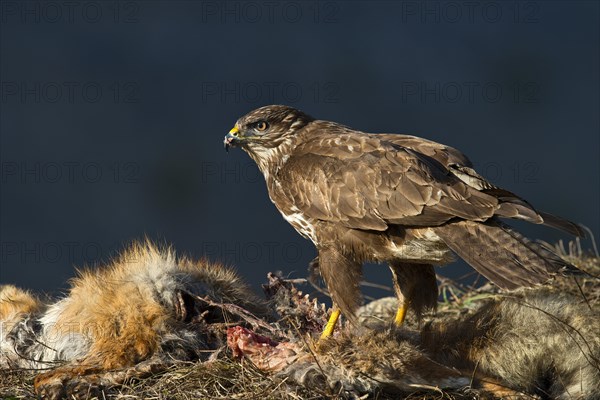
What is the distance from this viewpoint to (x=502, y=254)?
3.64 meters

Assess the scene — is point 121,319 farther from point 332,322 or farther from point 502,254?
A: point 502,254

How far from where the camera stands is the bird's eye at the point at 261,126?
15.1ft

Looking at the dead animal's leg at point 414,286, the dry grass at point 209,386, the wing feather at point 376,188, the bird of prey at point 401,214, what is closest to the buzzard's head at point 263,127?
the bird of prey at point 401,214

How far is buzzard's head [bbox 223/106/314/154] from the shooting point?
4.57 m

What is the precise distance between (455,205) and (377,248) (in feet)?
1.36

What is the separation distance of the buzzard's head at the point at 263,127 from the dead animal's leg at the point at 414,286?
865 mm

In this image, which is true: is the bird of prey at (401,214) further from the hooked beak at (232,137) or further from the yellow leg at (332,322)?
the hooked beak at (232,137)

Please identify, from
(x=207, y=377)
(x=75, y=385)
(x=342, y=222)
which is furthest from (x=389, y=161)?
(x=75, y=385)

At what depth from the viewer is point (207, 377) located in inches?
137

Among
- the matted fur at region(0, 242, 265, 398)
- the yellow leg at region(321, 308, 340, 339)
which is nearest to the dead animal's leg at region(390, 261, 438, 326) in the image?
the yellow leg at region(321, 308, 340, 339)

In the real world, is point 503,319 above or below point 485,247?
below

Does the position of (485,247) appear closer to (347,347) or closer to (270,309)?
(347,347)

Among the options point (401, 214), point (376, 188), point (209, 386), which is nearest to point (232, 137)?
point (376, 188)

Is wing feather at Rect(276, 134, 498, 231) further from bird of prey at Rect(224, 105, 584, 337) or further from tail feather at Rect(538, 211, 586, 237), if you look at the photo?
tail feather at Rect(538, 211, 586, 237)
